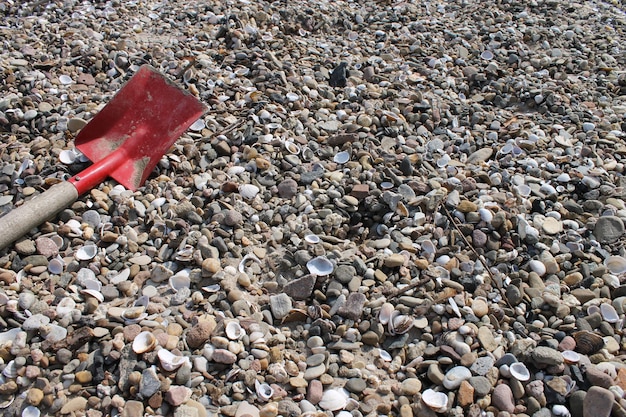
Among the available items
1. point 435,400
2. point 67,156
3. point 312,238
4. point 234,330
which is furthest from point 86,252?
point 435,400

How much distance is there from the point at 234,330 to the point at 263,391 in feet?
0.86

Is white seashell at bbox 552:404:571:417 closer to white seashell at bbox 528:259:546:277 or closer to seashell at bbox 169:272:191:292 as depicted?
white seashell at bbox 528:259:546:277

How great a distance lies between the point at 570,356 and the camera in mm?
1986

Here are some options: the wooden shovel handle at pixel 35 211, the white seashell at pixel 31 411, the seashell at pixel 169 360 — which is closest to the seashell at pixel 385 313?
the seashell at pixel 169 360

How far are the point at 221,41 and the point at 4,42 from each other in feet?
5.12

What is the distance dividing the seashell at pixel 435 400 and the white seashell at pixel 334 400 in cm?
29

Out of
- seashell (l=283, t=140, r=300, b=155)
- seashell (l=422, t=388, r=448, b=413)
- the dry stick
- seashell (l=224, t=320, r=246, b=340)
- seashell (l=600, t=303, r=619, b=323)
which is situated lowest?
seashell (l=224, t=320, r=246, b=340)

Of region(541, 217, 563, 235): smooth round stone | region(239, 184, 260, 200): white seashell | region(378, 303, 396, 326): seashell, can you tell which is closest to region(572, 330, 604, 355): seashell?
region(541, 217, 563, 235): smooth round stone

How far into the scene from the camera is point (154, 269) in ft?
7.36

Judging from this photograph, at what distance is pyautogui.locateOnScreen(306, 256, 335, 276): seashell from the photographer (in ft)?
7.30

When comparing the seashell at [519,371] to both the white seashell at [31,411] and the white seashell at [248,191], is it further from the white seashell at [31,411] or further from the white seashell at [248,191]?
the white seashell at [31,411]

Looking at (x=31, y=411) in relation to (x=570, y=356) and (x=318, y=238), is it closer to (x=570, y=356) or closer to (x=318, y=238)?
(x=318, y=238)

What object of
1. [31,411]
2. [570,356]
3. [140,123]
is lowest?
[31,411]

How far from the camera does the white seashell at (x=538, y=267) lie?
2.35 m
